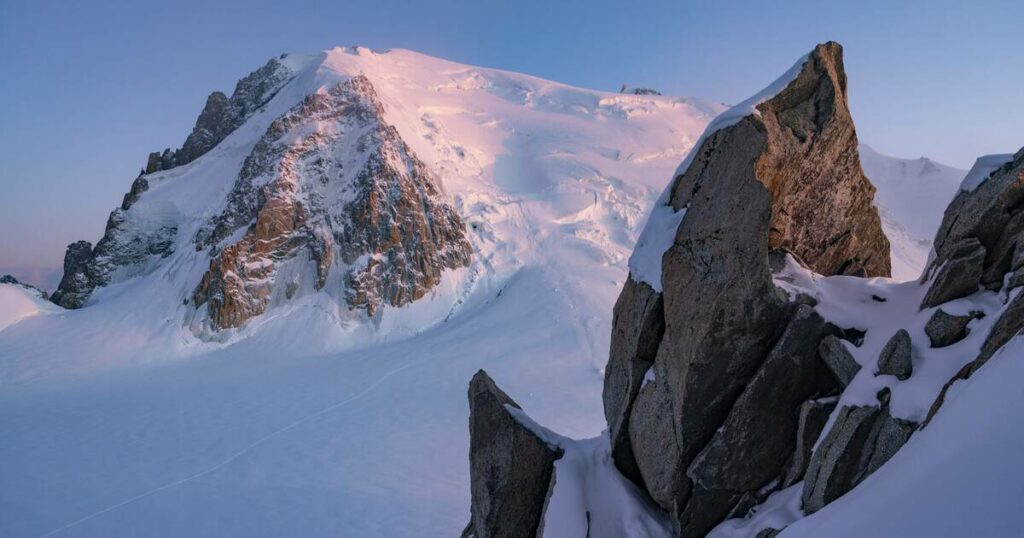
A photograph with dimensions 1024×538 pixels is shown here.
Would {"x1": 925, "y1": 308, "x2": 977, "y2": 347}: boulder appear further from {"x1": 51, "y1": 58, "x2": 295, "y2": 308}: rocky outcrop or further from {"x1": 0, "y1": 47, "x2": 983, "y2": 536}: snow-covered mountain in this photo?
{"x1": 51, "y1": 58, "x2": 295, "y2": 308}: rocky outcrop

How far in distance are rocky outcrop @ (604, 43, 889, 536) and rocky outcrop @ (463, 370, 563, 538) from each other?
1.29 meters

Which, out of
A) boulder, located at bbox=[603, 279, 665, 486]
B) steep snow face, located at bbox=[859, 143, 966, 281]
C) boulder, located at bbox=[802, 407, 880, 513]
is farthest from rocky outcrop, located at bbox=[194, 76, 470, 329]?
steep snow face, located at bbox=[859, 143, 966, 281]

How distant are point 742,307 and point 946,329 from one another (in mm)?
1934

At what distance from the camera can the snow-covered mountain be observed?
1894 centimetres

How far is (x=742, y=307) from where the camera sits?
21.1ft

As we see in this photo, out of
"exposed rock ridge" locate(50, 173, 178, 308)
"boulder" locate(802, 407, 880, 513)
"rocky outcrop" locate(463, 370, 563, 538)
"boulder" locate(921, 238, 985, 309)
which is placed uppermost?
"exposed rock ridge" locate(50, 173, 178, 308)

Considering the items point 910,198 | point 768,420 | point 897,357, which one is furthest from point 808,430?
point 910,198

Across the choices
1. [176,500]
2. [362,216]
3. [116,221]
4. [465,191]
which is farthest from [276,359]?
[116,221]

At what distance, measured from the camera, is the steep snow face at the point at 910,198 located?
5200cm

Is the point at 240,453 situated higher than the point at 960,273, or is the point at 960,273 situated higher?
the point at 960,273

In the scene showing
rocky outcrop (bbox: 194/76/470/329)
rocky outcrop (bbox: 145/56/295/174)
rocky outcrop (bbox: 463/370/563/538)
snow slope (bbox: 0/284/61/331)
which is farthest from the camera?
rocky outcrop (bbox: 145/56/295/174)

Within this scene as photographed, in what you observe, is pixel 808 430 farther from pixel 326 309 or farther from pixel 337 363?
pixel 326 309

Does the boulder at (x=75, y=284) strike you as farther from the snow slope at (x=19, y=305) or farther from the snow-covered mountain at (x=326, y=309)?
the snow slope at (x=19, y=305)

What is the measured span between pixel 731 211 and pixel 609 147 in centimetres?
5648
